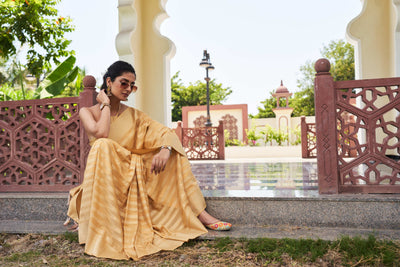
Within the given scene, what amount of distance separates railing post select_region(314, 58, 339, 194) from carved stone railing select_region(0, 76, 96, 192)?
222 cm

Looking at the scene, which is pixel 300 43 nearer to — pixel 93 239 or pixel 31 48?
pixel 31 48

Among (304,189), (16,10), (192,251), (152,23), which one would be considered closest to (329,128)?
(304,189)

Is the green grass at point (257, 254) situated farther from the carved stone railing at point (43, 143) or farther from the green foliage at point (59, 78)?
the green foliage at point (59, 78)

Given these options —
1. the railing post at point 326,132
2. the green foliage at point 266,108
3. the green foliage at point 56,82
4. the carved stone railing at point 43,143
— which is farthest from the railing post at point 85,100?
the green foliage at point 266,108

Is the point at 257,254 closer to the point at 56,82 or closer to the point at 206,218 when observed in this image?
the point at 206,218

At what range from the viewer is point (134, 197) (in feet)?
8.14

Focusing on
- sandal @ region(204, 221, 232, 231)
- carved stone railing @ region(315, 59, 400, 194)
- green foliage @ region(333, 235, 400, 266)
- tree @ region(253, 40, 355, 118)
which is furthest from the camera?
tree @ region(253, 40, 355, 118)

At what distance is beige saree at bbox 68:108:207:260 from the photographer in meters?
2.28

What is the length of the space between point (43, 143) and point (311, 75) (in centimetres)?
2845

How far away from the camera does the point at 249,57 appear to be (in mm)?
40719

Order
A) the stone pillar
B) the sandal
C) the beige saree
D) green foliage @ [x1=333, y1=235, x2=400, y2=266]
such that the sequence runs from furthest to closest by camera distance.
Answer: the stone pillar < the sandal < the beige saree < green foliage @ [x1=333, y1=235, x2=400, y2=266]

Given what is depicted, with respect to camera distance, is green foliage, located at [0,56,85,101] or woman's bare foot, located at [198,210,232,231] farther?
green foliage, located at [0,56,85,101]

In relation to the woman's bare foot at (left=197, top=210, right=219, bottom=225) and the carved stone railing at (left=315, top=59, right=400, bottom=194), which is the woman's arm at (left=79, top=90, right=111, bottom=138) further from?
the carved stone railing at (left=315, top=59, right=400, bottom=194)

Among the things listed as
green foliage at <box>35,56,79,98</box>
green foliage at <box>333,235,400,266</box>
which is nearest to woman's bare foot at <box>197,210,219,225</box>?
green foliage at <box>333,235,400,266</box>
